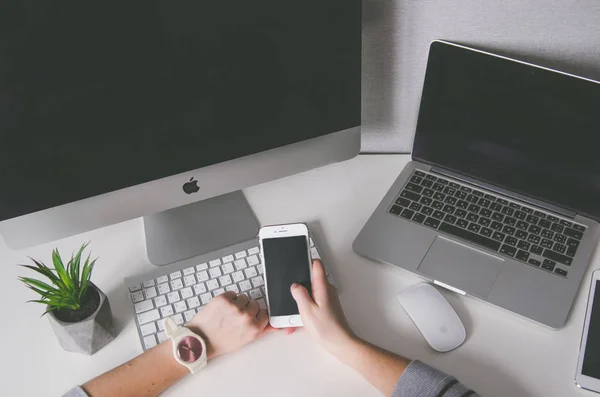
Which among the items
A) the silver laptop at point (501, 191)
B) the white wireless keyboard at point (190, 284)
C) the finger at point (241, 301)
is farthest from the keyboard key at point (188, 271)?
the silver laptop at point (501, 191)

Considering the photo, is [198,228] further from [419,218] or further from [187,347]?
[419,218]

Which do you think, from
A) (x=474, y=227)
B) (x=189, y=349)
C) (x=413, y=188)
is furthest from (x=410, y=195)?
(x=189, y=349)

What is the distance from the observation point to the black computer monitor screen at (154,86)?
0.64m

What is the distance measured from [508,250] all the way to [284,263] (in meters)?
0.36

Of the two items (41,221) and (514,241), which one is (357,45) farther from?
(41,221)

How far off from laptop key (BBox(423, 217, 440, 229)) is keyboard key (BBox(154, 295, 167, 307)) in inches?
17.2

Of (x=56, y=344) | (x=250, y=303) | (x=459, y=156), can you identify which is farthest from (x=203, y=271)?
(x=459, y=156)

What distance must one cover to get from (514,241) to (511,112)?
20 centimetres

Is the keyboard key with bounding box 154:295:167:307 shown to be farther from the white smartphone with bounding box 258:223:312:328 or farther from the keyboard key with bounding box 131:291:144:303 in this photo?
the white smartphone with bounding box 258:223:312:328

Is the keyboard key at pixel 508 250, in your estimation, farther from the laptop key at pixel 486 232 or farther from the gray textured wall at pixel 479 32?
the gray textured wall at pixel 479 32

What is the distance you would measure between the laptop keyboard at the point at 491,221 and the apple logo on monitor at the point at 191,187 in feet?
1.09

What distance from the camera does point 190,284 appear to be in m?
0.85

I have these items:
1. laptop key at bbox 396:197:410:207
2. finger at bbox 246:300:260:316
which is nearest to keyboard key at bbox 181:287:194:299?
finger at bbox 246:300:260:316

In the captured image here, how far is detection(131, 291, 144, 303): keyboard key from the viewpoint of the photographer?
833mm
